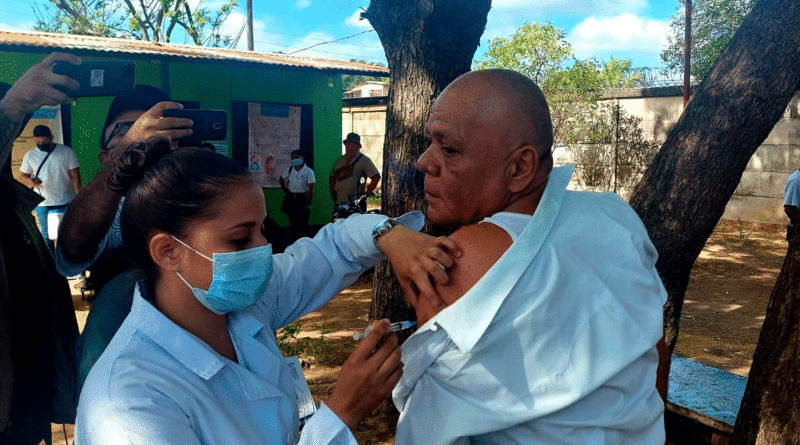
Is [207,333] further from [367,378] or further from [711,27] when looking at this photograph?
[711,27]

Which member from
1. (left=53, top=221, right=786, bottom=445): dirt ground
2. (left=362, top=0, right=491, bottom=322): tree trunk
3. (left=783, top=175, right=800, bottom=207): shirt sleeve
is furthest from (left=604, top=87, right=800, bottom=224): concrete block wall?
(left=362, top=0, right=491, bottom=322): tree trunk

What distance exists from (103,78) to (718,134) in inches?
99.8

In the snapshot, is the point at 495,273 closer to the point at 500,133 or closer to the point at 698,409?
the point at 500,133

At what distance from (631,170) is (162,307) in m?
13.4

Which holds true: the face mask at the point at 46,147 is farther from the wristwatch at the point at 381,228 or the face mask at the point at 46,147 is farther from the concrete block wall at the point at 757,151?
the concrete block wall at the point at 757,151

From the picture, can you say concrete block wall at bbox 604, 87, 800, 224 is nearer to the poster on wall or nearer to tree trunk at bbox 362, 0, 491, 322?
the poster on wall

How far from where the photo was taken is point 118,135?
7.65 ft

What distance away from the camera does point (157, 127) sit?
74.7 inches

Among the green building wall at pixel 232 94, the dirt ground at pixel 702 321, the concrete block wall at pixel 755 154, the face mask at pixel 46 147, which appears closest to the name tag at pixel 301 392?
the dirt ground at pixel 702 321

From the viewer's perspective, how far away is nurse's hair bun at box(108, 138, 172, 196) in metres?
1.56

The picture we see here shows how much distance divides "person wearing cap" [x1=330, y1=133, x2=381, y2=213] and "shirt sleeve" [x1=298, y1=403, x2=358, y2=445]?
809 cm

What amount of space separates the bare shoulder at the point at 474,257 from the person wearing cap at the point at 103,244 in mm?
832

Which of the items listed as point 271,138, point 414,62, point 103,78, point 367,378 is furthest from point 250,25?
point 367,378

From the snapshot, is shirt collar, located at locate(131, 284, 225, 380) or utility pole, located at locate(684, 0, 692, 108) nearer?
shirt collar, located at locate(131, 284, 225, 380)
